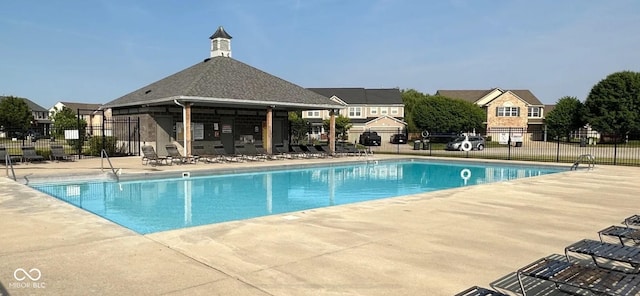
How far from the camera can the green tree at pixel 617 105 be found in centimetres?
4341

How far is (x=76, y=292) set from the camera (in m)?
3.93

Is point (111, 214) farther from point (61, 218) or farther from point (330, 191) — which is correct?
point (330, 191)

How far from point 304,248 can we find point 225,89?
16934 millimetres

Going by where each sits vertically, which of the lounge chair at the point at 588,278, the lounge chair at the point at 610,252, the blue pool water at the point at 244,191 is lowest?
the blue pool water at the point at 244,191

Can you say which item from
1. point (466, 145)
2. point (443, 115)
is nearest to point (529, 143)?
point (443, 115)

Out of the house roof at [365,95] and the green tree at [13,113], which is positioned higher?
the house roof at [365,95]

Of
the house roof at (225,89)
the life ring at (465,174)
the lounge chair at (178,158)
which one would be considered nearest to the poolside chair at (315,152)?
the house roof at (225,89)

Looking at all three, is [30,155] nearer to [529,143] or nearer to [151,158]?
[151,158]

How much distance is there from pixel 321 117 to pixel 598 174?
43514mm

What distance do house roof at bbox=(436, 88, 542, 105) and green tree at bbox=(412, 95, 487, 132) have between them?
32.7 feet

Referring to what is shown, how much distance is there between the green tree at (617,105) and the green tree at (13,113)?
69015 millimetres

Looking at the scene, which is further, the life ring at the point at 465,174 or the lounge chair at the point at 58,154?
the lounge chair at the point at 58,154

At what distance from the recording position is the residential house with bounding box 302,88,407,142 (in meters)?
52.4

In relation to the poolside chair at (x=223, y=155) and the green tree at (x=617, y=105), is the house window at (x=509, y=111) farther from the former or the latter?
the poolside chair at (x=223, y=155)
